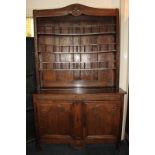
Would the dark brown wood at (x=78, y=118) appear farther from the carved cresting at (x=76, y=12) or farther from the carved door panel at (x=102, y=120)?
the carved cresting at (x=76, y=12)

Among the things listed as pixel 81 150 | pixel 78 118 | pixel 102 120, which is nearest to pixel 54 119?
pixel 78 118

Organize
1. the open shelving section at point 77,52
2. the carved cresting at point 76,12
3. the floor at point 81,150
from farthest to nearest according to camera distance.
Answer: the open shelving section at point 77,52, the carved cresting at point 76,12, the floor at point 81,150

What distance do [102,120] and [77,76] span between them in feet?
3.00

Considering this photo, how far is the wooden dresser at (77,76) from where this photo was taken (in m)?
2.83

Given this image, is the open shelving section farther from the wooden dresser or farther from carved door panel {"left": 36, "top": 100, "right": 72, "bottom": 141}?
carved door panel {"left": 36, "top": 100, "right": 72, "bottom": 141}

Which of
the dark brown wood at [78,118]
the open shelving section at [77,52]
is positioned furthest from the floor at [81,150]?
the open shelving section at [77,52]

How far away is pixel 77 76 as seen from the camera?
3293 mm

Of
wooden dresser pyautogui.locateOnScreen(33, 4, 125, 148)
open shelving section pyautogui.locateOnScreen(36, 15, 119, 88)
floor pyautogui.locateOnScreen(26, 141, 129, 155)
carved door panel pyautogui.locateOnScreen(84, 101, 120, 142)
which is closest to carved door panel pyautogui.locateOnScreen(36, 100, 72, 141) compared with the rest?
wooden dresser pyautogui.locateOnScreen(33, 4, 125, 148)

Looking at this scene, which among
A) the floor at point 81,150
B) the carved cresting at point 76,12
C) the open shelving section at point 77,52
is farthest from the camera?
the open shelving section at point 77,52

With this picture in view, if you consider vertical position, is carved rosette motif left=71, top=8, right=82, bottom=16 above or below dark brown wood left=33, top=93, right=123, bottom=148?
above

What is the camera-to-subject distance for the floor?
2789 millimetres

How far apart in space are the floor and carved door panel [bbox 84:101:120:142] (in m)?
0.15

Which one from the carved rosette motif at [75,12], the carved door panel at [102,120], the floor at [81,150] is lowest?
the floor at [81,150]
